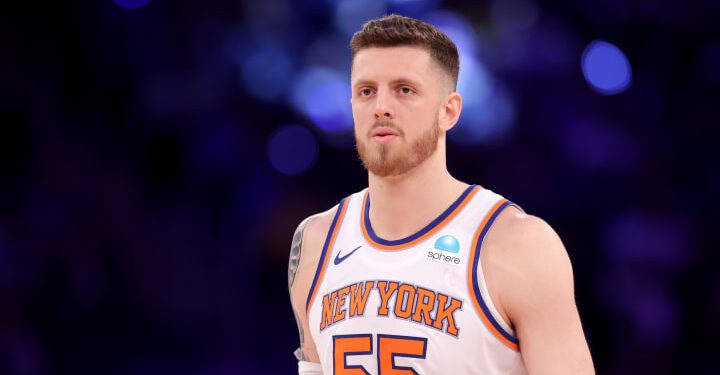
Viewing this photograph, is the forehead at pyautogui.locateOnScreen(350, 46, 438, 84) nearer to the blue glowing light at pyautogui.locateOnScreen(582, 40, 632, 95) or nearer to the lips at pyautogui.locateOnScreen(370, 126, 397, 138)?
the lips at pyautogui.locateOnScreen(370, 126, 397, 138)

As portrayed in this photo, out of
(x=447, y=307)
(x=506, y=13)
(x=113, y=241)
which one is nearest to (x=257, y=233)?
(x=113, y=241)

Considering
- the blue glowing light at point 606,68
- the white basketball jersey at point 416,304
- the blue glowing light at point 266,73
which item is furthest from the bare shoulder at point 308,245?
the blue glowing light at point 606,68

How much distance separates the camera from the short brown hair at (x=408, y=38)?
2.97 metres

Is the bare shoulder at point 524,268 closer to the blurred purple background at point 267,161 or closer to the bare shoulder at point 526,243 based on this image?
the bare shoulder at point 526,243

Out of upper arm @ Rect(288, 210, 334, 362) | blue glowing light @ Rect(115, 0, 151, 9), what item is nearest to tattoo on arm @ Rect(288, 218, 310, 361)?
upper arm @ Rect(288, 210, 334, 362)

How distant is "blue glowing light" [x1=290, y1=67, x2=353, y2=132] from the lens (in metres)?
6.52

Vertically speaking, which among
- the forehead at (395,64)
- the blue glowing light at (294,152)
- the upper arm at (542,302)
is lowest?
the upper arm at (542,302)

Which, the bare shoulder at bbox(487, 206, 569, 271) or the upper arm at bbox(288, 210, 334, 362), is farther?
the upper arm at bbox(288, 210, 334, 362)

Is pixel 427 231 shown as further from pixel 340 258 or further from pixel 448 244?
pixel 340 258

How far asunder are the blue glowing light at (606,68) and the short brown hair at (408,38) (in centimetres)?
351

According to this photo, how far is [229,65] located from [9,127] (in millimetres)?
1802

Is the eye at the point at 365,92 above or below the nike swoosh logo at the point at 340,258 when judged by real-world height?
above

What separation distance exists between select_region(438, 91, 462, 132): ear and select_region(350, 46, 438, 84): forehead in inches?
4.8

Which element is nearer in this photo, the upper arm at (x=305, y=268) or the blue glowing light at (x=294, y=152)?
the upper arm at (x=305, y=268)
